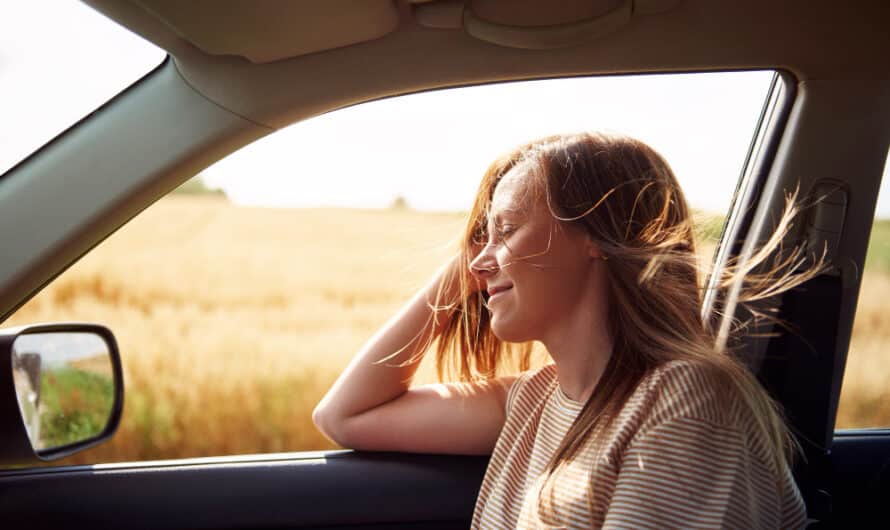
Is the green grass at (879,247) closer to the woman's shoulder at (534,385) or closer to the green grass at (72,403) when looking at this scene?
the woman's shoulder at (534,385)

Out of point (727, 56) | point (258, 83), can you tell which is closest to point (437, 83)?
point (258, 83)

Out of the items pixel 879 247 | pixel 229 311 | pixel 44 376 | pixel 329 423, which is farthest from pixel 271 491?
pixel 229 311

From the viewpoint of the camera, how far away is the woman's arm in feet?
6.98

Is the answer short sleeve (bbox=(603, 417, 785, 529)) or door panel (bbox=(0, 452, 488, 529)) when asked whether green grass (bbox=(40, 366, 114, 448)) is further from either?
short sleeve (bbox=(603, 417, 785, 529))

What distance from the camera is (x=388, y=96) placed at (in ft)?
6.57

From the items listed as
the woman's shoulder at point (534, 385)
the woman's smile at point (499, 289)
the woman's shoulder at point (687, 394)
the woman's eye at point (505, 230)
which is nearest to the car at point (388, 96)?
the woman's shoulder at point (534, 385)

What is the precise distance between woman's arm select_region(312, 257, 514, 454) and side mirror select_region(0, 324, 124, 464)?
512 millimetres

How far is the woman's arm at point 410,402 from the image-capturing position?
213cm

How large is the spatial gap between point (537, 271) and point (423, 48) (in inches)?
22.5

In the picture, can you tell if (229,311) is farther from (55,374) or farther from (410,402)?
(410,402)

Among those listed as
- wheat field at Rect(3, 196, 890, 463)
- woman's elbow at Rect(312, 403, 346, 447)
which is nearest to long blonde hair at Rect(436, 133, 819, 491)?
woman's elbow at Rect(312, 403, 346, 447)

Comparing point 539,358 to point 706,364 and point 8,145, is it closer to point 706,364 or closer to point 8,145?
point 706,364

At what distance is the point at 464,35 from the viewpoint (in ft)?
6.26

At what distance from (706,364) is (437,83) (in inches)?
35.4
